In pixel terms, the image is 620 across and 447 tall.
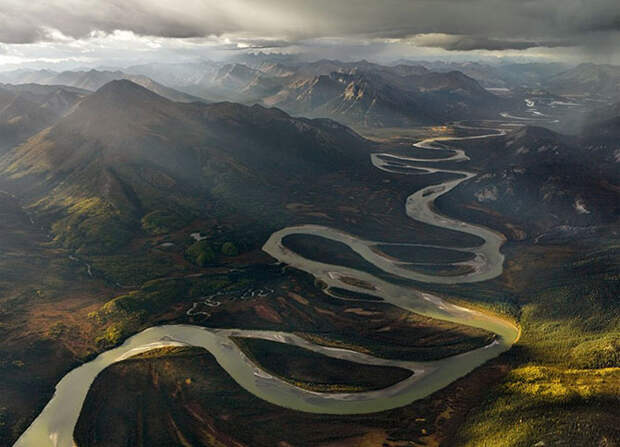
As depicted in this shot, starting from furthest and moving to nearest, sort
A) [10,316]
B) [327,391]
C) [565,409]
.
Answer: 1. [10,316]
2. [327,391]
3. [565,409]

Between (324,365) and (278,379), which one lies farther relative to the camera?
(324,365)

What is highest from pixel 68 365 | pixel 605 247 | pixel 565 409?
pixel 605 247

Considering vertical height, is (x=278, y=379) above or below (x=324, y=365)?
below

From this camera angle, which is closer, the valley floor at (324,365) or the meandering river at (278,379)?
the valley floor at (324,365)

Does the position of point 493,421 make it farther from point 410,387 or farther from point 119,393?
point 119,393

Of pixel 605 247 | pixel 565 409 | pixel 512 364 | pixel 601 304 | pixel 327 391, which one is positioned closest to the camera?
pixel 565 409

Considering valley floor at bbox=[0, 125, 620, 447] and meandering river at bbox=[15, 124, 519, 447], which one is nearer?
valley floor at bbox=[0, 125, 620, 447]

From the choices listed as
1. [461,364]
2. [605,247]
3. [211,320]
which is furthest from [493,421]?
[605,247]

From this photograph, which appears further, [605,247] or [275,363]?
[605,247]

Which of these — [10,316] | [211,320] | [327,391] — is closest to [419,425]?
[327,391]

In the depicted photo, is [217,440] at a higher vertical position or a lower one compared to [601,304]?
lower
